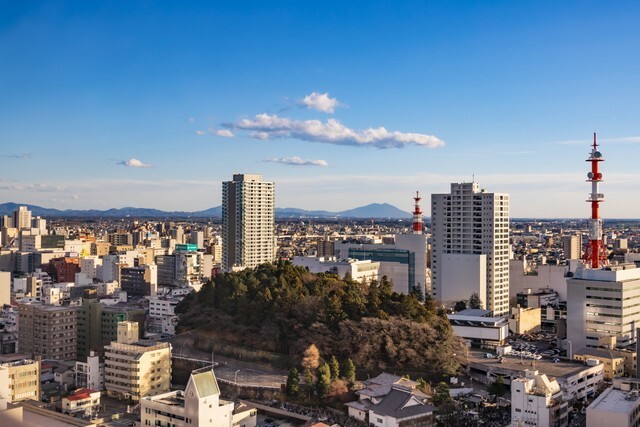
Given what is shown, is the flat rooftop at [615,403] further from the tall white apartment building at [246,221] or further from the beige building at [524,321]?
the tall white apartment building at [246,221]

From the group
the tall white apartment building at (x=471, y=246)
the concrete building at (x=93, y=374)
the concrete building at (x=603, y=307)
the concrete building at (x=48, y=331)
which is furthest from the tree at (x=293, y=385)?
the tall white apartment building at (x=471, y=246)

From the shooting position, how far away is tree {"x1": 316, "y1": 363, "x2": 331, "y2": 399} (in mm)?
8953

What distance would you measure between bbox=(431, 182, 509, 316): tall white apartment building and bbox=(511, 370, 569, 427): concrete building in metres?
7.57

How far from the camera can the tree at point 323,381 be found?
8.95 m

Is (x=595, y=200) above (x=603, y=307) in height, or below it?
above

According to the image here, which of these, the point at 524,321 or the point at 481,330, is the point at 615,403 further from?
the point at 524,321

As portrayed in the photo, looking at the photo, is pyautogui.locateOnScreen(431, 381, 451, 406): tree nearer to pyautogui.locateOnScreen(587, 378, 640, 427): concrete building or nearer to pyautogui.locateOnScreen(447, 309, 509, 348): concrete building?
pyautogui.locateOnScreen(587, 378, 640, 427): concrete building

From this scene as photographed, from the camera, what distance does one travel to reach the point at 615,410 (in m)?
7.22

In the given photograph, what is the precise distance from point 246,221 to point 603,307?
44.1 feet

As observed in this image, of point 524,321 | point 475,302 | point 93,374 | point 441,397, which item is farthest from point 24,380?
point 524,321

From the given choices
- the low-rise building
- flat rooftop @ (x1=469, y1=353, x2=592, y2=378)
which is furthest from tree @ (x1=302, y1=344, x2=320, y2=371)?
the low-rise building

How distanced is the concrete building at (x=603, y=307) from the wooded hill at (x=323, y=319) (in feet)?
8.84

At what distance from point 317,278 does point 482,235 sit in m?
5.44

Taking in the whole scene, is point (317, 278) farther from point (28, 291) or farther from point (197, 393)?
point (28, 291)
